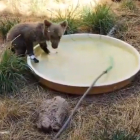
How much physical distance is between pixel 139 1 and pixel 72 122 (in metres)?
3.34

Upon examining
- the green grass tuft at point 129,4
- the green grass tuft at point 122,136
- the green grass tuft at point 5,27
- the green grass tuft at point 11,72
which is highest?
the green grass tuft at point 122,136

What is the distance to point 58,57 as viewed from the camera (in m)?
4.84

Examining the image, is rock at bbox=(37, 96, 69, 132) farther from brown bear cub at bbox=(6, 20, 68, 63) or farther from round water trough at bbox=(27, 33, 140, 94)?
brown bear cub at bbox=(6, 20, 68, 63)

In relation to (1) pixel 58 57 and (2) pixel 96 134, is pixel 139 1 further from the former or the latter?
(2) pixel 96 134

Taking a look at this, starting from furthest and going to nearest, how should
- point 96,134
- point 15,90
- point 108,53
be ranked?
point 108,53 → point 15,90 → point 96,134

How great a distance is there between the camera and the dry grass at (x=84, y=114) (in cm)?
364

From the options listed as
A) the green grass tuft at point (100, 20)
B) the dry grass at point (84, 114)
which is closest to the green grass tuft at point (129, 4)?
the green grass tuft at point (100, 20)

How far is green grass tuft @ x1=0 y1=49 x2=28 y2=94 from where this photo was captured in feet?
13.9

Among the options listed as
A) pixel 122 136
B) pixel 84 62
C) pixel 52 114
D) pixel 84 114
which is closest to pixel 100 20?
pixel 84 62

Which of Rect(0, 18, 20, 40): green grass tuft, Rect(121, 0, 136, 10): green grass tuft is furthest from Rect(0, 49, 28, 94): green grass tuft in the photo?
Rect(121, 0, 136, 10): green grass tuft

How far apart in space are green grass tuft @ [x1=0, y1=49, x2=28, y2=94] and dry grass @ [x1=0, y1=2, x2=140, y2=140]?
0.28ft

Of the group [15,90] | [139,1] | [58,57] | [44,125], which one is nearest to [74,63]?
[58,57]

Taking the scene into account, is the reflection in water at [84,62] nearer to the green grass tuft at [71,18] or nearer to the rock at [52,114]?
the green grass tuft at [71,18]

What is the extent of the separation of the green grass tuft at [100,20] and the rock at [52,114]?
1.84 m
